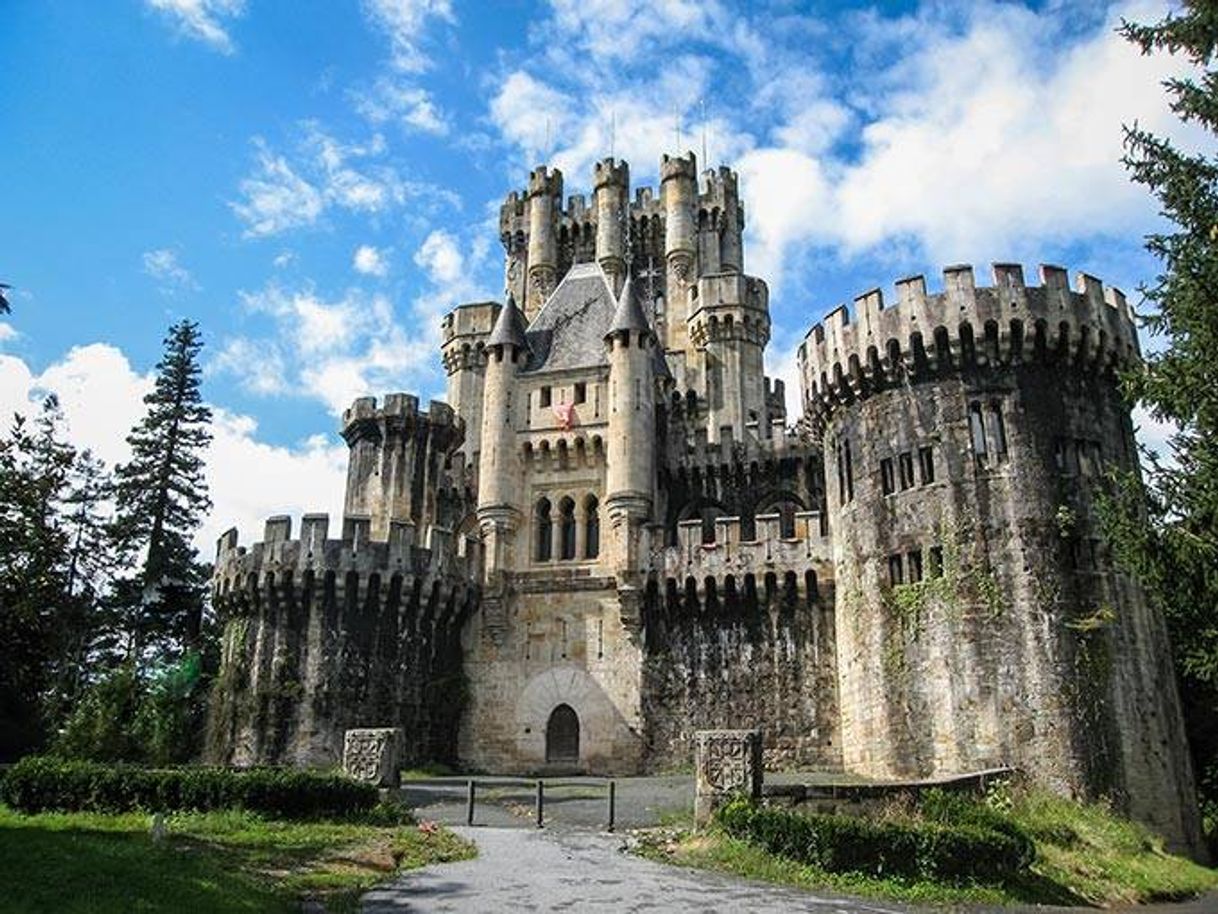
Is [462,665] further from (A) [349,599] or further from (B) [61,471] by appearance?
(B) [61,471]

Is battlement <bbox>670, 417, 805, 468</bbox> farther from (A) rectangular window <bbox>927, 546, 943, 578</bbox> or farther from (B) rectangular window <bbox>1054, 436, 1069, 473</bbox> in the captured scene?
(B) rectangular window <bbox>1054, 436, 1069, 473</bbox>

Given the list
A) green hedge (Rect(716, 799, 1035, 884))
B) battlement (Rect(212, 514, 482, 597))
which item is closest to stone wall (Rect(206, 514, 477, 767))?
battlement (Rect(212, 514, 482, 597))

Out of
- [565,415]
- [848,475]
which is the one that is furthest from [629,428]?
[848,475]

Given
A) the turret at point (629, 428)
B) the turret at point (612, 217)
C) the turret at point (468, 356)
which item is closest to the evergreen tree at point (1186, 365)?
the turret at point (629, 428)

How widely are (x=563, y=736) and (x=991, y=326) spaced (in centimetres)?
1896

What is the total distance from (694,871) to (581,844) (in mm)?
3106

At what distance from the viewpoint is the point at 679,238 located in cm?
→ 6200

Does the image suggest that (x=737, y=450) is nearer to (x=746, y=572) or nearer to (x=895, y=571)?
(x=746, y=572)

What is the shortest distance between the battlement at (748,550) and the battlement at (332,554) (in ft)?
25.7

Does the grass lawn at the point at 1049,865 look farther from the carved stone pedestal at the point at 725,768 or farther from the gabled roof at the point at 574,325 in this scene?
the gabled roof at the point at 574,325

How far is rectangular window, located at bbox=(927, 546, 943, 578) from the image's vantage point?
98.0 feet

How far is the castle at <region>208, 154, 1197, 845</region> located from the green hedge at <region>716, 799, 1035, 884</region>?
8.42 metres

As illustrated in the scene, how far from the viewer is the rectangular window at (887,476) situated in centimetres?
3197

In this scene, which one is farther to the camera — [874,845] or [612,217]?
[612,217]
